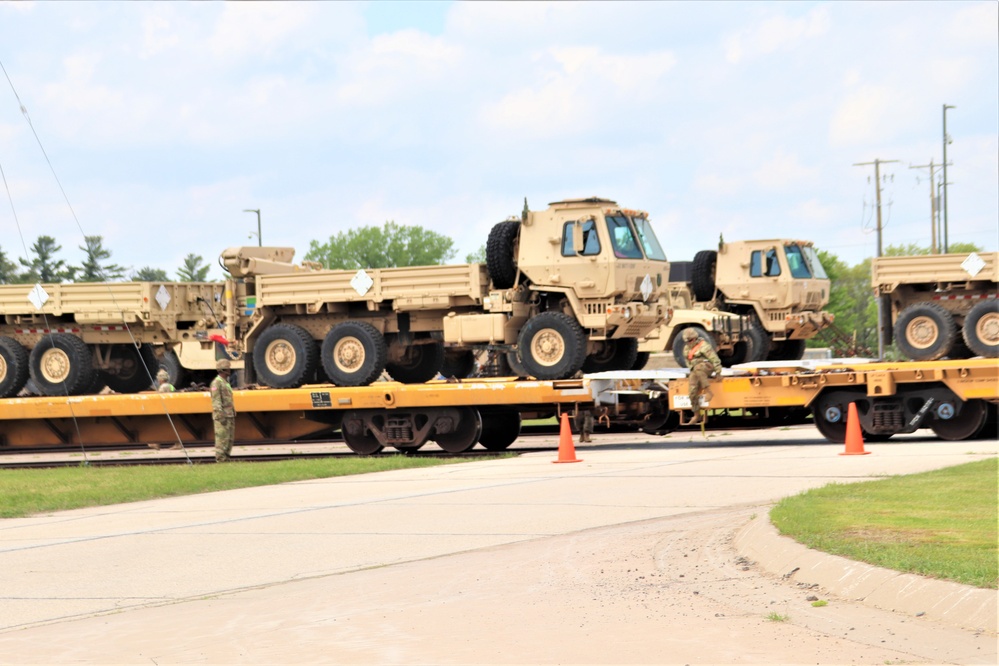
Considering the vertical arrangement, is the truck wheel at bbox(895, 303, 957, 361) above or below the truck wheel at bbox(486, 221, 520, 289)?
below

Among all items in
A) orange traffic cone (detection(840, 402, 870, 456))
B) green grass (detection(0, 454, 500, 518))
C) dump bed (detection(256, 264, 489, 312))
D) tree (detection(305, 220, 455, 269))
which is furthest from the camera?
tree (detection(305, 220, 455, 269))

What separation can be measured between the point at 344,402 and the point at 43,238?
51611 mm

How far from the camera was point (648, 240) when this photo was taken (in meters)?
22.5

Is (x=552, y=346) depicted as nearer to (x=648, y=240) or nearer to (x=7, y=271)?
(x=648, y=240)

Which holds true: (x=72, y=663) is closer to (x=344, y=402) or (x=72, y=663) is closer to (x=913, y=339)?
(x=344, y=402)

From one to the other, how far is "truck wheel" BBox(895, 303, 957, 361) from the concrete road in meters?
9.42

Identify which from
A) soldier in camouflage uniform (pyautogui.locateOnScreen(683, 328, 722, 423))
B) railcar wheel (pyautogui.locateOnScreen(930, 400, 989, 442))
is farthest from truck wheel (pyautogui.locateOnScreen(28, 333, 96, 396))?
railcar wheel (pyautogui.locateOnScreen(930, 400, 989, 442))

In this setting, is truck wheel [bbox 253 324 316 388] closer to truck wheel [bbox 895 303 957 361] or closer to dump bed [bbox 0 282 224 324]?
dump bed [bbox 0 282 224 324]

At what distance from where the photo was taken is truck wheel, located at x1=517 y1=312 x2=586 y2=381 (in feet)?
69.4

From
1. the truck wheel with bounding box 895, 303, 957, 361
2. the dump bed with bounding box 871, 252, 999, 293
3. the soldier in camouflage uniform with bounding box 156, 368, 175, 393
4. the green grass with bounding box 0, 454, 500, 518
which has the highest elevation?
the dump bed with bounding box 871, 252, 999, 293

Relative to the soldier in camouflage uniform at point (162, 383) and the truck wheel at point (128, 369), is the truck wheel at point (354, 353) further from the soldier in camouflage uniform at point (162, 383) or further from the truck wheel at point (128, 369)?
the truck wheel at point (128, 369)

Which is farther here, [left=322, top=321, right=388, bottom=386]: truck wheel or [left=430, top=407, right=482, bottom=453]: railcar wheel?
[left=322, top=321, right=388, bottom=386]: truck wheel

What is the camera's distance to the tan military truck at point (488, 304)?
21.4 metres

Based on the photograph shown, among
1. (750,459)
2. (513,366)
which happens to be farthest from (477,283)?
(750,459)
